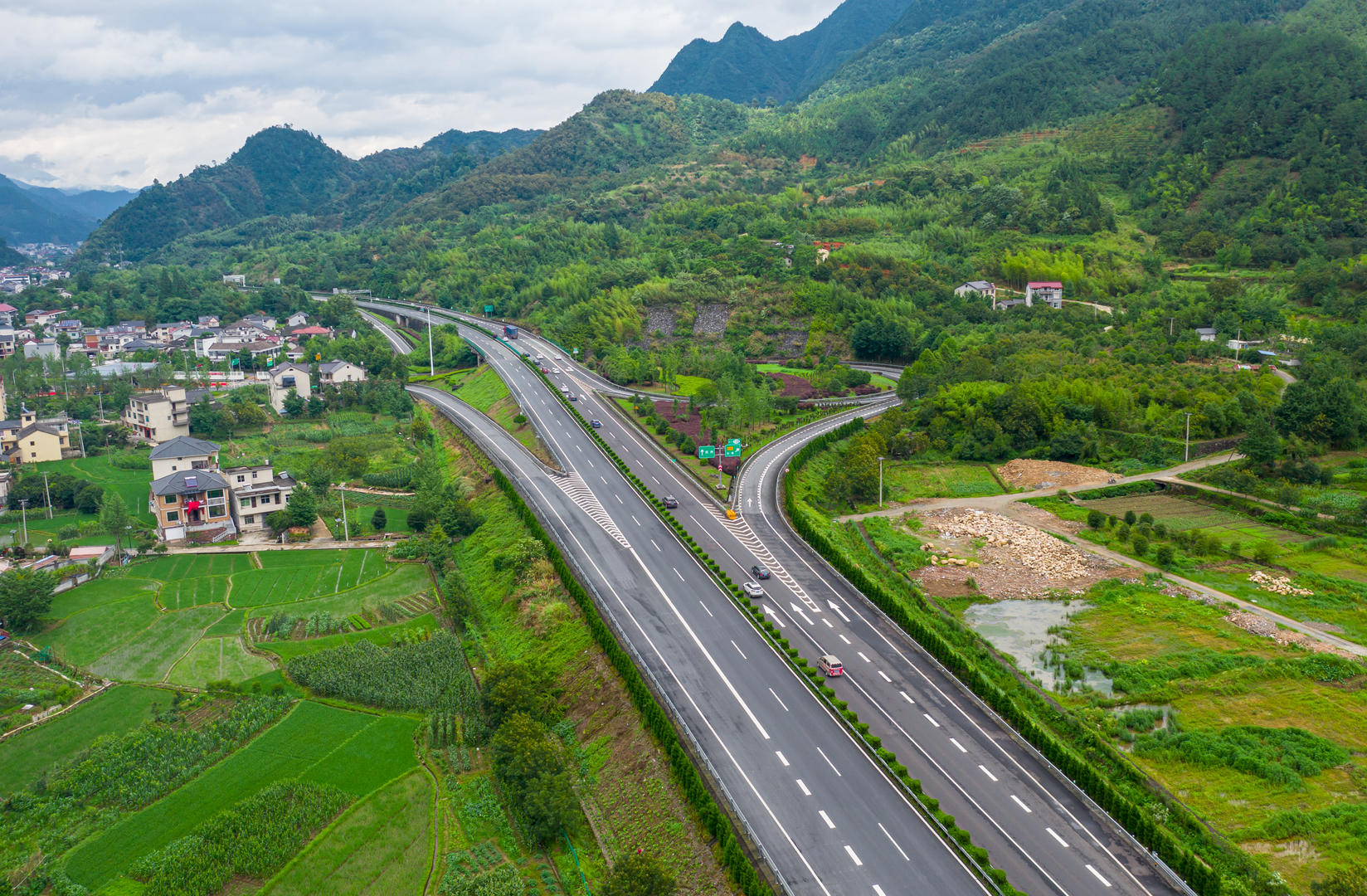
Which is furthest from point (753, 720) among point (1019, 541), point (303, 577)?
point (303, 577)

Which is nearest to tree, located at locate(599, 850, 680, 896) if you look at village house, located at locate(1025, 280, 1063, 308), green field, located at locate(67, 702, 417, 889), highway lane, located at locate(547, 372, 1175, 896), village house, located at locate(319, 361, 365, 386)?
highway lane, located at locate(547, 372, 1175, 896)

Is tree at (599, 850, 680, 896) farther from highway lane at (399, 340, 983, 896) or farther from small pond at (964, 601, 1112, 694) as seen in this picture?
small pond at (964, 601, 1112, 694)

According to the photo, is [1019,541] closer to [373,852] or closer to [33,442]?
[373,852]

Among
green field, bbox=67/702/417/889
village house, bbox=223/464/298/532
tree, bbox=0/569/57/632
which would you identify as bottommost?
green field, bbox=67/702/417/889

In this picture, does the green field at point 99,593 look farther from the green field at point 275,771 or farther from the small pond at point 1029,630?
the small pond at point 1029,630

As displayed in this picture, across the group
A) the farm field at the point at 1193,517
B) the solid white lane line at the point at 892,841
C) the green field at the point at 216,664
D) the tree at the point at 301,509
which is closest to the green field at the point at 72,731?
the green field at the point at 216,664

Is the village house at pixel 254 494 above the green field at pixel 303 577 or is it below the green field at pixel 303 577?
above
